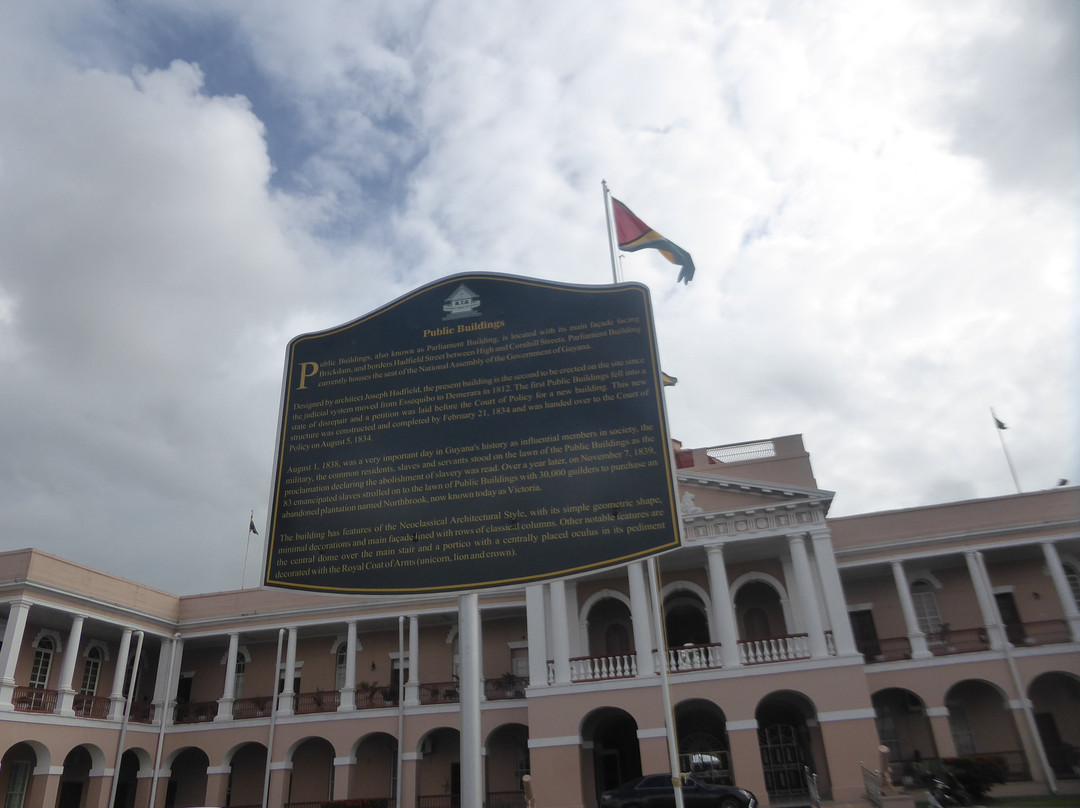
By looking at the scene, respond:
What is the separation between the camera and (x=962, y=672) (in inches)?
983

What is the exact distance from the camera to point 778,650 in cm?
2414

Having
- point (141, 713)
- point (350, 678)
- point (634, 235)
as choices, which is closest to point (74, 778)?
point (141, 713)

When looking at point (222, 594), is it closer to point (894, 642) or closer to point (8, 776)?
point (8, 776)

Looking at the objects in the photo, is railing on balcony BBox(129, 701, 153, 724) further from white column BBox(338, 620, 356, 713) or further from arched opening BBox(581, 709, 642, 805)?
arched opening BBox(581, 709, 642, 805)

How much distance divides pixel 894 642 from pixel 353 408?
2617 centimetres

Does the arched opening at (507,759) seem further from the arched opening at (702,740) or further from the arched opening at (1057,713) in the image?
the arched opening at (1057,713)

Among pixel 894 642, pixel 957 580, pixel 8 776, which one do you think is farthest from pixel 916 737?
pixel 8 776

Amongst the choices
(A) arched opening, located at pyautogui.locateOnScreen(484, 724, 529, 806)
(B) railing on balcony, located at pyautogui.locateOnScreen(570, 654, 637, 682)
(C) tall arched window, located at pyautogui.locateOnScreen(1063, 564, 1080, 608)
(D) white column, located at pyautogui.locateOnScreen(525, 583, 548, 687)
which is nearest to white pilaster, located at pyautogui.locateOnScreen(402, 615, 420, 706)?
(A) arched opening, located at pyautogui.locateOnScreen(484, 724, 529, 806)

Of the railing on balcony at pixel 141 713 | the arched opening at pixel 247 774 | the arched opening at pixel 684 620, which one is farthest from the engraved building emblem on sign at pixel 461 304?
the arched opening at pixel 247 774

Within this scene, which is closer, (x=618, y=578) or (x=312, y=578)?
(x=312, y=578)

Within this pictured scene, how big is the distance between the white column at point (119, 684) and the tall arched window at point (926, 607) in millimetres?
28988

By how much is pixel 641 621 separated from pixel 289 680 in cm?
1456

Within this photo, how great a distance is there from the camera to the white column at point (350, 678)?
29.0 metres

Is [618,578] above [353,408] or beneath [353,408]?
above
